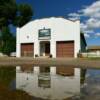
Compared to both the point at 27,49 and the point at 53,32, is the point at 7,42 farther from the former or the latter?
the point at 53,32

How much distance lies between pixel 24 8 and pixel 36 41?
20969 mm

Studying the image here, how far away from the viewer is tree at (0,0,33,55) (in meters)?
55.8

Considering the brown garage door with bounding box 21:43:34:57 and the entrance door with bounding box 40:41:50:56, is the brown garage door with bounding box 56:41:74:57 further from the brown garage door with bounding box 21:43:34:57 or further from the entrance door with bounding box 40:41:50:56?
the brown garage door with bounding box 21:43:34:57

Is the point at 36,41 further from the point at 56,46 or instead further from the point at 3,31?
the point at 3,31

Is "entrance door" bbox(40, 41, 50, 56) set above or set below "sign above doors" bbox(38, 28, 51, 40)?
below

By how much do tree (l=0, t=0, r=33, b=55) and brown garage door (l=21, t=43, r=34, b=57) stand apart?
7.13 meters

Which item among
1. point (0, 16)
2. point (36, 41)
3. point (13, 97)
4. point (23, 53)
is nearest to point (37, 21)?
point (36, 41)

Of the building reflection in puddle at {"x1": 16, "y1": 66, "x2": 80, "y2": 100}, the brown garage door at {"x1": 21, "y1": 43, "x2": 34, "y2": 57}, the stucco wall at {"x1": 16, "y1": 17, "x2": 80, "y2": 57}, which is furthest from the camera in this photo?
the brown garage door at {"x1": 21, "y1": 43, "x2": 34, "y2": 57}

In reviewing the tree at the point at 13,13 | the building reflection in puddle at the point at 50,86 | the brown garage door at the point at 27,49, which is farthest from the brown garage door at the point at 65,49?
the building reflection in puddle at the point at 50,86

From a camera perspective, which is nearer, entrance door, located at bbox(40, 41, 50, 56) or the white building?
the white building

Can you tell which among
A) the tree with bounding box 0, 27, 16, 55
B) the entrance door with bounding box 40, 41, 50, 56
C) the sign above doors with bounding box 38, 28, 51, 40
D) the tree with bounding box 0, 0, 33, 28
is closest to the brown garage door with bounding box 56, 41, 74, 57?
the sign above doors with bounding box 38, 28, 51, 40

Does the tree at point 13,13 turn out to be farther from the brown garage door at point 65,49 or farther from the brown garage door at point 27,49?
the brown garage door at point 65,49

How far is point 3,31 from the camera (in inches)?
2229

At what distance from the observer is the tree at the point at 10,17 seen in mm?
55812
